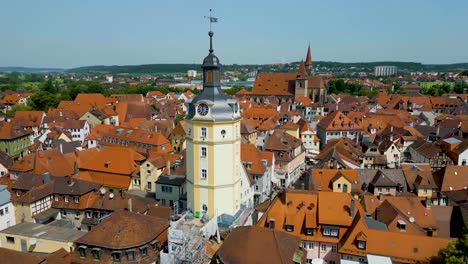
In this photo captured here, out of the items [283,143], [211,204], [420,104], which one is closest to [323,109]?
[420,104]

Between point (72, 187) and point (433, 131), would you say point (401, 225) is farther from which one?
point (433, 131)

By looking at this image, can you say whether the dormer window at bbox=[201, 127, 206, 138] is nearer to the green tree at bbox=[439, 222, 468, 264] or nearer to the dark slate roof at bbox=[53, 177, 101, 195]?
the dark slate roof at bbox=[53, 177, 101, 195]

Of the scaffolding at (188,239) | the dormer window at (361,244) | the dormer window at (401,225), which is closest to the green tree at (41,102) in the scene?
the scaffolding at (188,239)

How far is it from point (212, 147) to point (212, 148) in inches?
4.0

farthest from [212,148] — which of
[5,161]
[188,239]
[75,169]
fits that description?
[5,161]

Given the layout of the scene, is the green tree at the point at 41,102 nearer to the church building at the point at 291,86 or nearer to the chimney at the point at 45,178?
the church building at the point at 291,86

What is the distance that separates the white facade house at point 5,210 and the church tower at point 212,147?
20.7 m

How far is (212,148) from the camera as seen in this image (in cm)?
3803

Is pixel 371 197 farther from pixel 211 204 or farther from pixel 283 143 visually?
pixel 283 143

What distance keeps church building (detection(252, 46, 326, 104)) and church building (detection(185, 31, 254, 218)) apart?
105m

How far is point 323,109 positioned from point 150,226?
102098 millimetres

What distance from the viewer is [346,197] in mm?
40312

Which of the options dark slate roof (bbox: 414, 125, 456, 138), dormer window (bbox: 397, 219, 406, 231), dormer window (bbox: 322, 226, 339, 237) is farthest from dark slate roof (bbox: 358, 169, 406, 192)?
dark slate roof (bbox: 414, 125, 456, 138)

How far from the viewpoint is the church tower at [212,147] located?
3791cm
